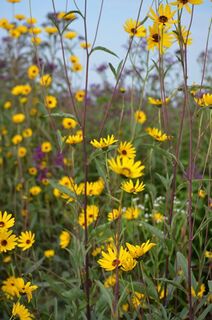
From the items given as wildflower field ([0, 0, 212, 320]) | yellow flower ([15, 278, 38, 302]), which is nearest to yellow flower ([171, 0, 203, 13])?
wildflower field ([0, 0, 212, 320])

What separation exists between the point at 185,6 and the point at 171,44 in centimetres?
19

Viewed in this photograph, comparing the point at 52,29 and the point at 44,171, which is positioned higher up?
the point at 52,29

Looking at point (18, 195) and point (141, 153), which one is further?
point (141, 153)

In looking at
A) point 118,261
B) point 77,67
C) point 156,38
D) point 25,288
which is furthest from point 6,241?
point 77,67

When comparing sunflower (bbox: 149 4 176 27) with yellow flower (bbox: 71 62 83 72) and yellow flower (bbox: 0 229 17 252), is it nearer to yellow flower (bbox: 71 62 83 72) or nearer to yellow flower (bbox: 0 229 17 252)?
yellow flower (bbox: 0 229 17 252)

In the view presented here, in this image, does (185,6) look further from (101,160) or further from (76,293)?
(76,293)

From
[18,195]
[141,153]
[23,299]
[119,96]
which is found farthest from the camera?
[119,96]

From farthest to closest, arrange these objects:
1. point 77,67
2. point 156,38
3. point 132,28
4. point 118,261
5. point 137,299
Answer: point 77,67 < point 132,28 < point 156,38 < point 137,299 < point 118,261

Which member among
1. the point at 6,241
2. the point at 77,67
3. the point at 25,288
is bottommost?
the point at 25,288

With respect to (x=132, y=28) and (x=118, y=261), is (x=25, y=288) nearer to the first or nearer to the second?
(x=118, y=261)

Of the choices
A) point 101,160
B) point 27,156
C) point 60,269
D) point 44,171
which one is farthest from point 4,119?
point 101,160

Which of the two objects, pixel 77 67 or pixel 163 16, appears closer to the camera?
pixel 163 16

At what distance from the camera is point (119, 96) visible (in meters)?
4.32

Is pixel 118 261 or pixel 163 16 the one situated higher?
pixel 163 16
